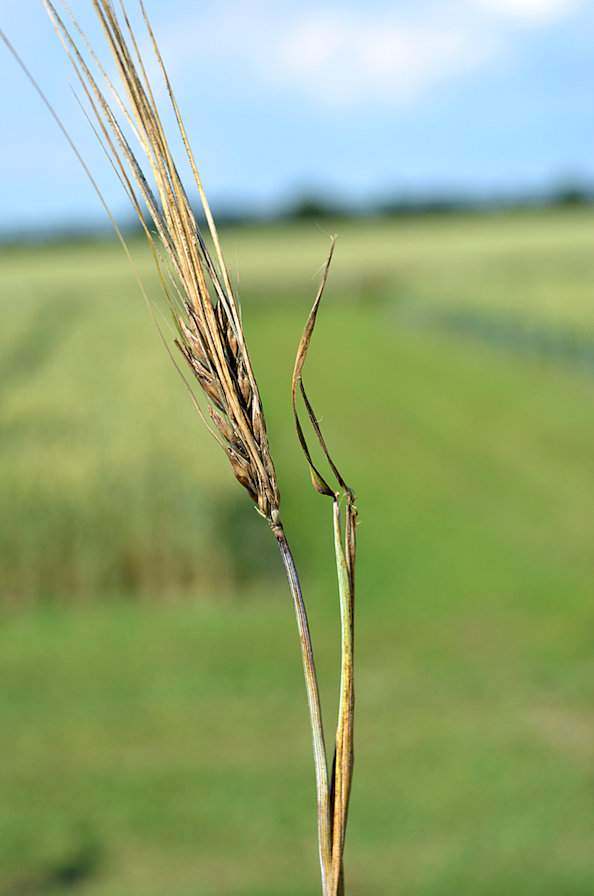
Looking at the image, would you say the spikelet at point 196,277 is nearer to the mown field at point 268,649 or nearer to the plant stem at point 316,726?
the plant stem at point 316,726

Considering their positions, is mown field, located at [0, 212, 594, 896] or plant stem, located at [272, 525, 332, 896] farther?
mown field, located at [0, 212, 594, 896]

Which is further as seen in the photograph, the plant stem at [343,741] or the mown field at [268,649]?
the mown field at [268,649]

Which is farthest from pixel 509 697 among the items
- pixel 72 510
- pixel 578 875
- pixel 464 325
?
pixel 464 325

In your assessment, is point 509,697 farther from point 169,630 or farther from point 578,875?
point 169,630

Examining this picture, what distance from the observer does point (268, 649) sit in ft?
29.7

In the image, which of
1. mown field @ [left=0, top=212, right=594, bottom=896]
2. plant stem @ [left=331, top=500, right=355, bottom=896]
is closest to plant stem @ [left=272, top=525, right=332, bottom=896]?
plant stem @ [left=331, top=500, right=355, bottom=896]

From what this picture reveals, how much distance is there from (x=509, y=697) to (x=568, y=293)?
1115 inches

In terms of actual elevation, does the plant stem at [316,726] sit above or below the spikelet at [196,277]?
below

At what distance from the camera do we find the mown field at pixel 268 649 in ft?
19.8

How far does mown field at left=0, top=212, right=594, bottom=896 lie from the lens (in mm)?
6047

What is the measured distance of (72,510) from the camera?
10.5m

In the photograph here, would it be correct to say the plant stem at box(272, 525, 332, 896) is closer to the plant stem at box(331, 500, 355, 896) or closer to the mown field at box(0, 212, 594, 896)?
the plant stem at box(331, 500, 355, 896)

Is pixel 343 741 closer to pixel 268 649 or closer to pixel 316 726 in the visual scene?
pixel 316 726

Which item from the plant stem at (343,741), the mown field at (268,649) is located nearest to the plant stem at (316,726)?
the plant stem at (343,741)
